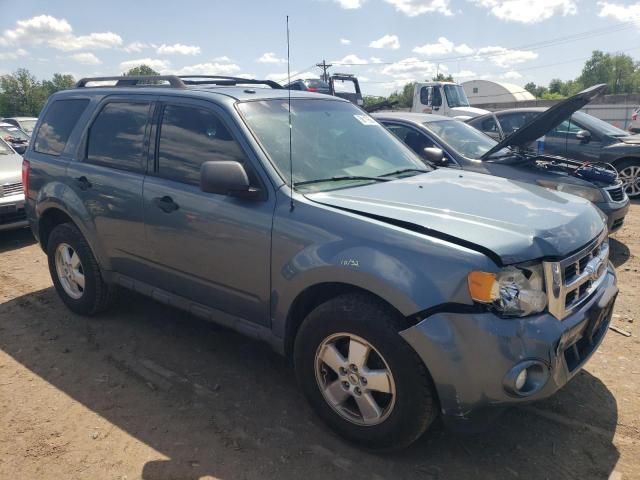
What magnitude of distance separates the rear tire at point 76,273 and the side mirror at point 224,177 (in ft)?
6.41

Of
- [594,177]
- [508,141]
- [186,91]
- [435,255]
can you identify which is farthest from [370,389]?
[594,177]

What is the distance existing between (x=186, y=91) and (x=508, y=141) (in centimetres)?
384

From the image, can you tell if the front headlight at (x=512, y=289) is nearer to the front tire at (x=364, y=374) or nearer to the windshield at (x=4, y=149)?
the front tire at (x=364, y=374)

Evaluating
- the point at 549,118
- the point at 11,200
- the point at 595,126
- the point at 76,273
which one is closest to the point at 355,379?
the point at 76,273

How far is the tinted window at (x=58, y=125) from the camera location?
4.44 metres

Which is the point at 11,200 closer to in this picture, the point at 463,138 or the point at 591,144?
the point at 463,138

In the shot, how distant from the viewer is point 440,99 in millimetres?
17406

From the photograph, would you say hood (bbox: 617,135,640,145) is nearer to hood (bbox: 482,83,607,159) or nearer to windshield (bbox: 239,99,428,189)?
hood (bbox: 482,83,607,159)

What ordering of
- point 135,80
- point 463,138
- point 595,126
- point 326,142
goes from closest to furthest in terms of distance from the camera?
point 326,142 → point 135,80 → point 463,138 → point 595,126

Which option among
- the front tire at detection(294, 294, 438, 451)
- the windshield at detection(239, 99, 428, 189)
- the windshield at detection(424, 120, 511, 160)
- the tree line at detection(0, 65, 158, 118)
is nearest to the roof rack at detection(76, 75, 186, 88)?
the windshield at detection(239, 99, 428, 189)

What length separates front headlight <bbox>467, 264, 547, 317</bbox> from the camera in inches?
90.5

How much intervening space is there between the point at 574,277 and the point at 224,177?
192 centimetres

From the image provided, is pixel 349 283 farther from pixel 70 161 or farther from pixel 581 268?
pixel 70 161

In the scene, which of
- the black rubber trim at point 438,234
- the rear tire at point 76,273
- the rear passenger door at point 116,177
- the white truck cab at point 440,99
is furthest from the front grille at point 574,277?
the white truck cab at point 440,99
